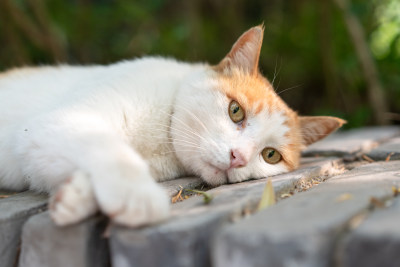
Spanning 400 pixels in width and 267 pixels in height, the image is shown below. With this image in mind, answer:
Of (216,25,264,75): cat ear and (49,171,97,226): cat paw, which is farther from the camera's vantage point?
(216,25,264,75): cat ear

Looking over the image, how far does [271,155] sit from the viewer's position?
2.13 metres

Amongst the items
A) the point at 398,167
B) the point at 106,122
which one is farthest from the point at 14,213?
the point at 398,167

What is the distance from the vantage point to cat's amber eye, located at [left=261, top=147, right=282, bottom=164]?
2.09 metres

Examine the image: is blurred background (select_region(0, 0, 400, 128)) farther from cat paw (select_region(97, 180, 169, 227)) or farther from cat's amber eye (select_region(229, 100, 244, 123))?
cat paw (select_region(97, 180, 169, 227))

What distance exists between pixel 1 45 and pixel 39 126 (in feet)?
15.1

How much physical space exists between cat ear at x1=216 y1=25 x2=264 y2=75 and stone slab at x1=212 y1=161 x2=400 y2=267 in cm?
106

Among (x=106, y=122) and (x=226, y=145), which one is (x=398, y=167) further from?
(x=106, y=122)

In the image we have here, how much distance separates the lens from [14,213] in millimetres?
1526

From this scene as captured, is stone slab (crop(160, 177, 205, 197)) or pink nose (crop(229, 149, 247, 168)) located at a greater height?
pink nose (crop(229, 149, 247, 168))

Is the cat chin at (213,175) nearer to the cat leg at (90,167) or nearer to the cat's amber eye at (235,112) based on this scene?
the cat's amber eye at (235,112)

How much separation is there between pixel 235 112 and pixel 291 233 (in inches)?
40.0

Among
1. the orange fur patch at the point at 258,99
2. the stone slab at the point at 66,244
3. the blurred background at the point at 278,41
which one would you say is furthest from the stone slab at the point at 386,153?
the stone slab at the point at 66,244

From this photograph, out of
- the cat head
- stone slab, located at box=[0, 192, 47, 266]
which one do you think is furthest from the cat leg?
the cat head

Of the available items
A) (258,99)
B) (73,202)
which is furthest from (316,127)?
(73,202)
